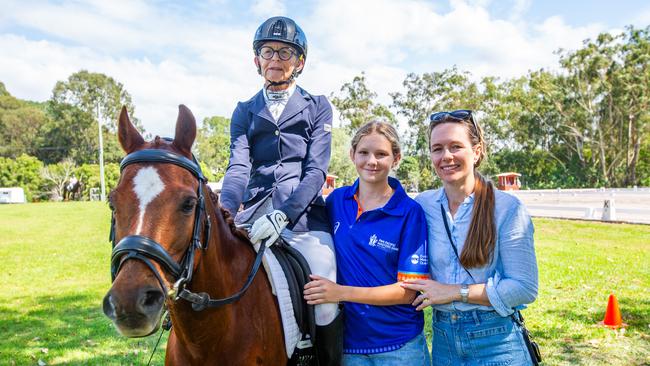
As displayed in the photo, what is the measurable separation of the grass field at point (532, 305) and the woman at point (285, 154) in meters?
3.93

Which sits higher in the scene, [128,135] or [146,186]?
[128,135]

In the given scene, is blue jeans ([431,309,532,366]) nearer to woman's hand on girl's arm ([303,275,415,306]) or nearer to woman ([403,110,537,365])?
woman ([403,110,537,365])

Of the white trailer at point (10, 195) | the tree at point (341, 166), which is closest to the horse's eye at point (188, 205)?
the tree at point (341, 166)

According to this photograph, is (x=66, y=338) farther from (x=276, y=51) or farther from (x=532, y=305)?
(x=532, y=305)

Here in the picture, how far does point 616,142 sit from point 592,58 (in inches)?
410

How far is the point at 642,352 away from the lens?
19.4ft

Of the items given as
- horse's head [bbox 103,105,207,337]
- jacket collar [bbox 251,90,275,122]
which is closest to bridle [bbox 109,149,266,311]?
horse's head [bbox 103,105,207,337]

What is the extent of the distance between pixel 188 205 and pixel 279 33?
6.33ft

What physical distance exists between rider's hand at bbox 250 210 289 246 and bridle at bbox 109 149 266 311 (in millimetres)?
282

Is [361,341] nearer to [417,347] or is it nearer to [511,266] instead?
[417,347]

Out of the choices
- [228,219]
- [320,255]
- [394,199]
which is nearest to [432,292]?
[394,199]

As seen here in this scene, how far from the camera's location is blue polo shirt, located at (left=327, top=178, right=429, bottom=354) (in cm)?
279

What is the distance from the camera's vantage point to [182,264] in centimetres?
202

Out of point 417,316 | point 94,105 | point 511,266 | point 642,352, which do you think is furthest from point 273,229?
point 94,105
